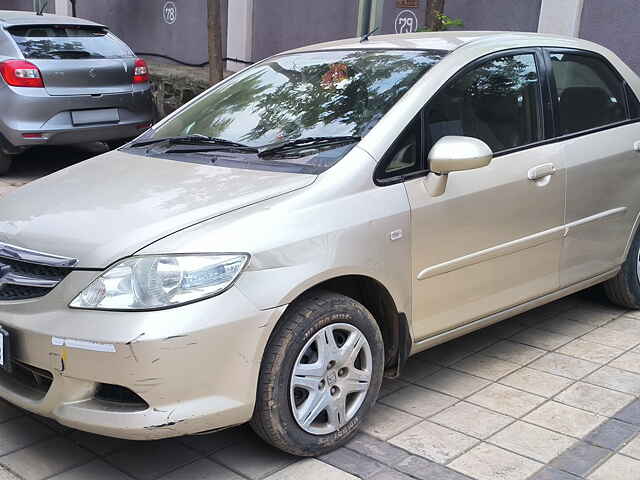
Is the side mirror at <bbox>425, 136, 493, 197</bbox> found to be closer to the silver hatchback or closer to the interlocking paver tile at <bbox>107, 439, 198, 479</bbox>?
the interlocking paver tile at <bbox>107, 439, 198, 479</bbox>

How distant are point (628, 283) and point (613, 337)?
0.42 m

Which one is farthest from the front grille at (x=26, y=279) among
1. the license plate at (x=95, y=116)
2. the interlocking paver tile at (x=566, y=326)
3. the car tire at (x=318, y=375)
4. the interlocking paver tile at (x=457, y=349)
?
the license plate at (x=95, y=116)

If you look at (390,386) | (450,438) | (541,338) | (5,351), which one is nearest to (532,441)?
(450,438)

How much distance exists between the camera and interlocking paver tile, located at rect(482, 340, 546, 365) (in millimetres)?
4469

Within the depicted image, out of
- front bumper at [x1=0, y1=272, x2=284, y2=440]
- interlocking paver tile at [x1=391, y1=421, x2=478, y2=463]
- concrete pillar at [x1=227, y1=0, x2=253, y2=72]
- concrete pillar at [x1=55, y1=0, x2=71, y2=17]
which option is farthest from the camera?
concrete pillar at [x1=55, y1=0, x2=71, y2=17]

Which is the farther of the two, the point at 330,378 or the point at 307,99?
the point at 307,99

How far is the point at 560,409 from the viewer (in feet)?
12.6

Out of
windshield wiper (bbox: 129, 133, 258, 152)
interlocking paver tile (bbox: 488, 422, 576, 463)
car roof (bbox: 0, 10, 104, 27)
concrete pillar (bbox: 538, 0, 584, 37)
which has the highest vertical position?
concrete pillar (bbox: 538, 0, 584, 37)

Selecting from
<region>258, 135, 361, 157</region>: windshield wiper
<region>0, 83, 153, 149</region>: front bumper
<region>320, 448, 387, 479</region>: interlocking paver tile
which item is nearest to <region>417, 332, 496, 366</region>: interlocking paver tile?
<region>320, 448, 387, 479</region>: interlocking paver tile

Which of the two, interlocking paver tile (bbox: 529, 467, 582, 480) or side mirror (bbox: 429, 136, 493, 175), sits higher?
side mirror (bbox: 429, 136, 493, 175)

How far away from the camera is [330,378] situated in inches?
131

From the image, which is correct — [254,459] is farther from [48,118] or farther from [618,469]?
[48,118]

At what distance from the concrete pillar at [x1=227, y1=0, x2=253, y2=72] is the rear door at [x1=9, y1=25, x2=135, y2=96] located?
3225 millimetres

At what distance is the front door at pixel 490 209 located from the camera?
12.0 ft
